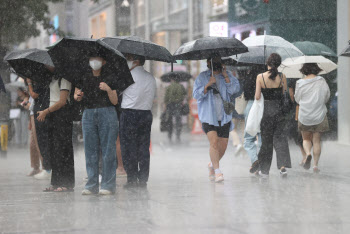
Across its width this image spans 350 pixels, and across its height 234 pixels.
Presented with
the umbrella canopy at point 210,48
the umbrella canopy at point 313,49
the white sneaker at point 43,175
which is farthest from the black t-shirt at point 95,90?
the umbrella canopy at point 313,49

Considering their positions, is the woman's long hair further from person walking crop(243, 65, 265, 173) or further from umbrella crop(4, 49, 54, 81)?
umbrella crop(4, 49, 54, 81)

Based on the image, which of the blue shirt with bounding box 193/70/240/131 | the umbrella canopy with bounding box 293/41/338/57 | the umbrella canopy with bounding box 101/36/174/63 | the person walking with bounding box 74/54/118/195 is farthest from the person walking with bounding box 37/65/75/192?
the umbrella canopy with bounding box 293/41/338/57

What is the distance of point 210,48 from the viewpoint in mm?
11352

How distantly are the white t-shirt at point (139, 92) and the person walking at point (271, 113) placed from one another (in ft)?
5.91

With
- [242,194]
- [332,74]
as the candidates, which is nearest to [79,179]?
[242,194]

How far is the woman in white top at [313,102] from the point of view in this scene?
13.0 metres

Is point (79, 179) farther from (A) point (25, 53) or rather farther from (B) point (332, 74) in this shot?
(B) point (332, 74)

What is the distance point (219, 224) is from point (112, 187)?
2.74m

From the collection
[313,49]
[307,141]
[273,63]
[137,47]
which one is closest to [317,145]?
[307,141]

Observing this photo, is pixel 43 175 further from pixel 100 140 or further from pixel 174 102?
pixel 174 102

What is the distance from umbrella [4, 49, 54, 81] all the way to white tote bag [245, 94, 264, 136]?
310 centimetres

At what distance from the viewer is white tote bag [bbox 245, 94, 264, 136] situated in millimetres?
11953

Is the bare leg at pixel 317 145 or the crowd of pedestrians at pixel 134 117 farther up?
the crowd of pedestrians at pixel 134 117

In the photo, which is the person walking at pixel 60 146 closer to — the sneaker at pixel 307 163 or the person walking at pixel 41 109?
the person walking at pixel 41 109
